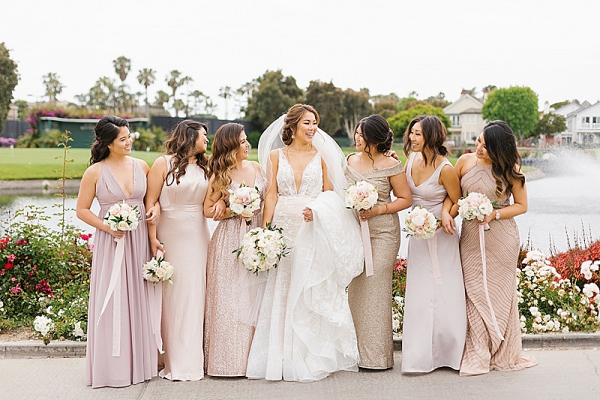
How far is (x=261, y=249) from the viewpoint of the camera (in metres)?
4.95

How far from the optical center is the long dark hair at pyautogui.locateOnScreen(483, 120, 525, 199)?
17.1 ft

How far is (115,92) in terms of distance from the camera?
95.4m

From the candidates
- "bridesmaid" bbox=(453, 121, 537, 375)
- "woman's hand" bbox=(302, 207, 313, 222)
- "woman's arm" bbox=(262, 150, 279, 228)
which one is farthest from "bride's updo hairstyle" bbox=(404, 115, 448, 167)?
"woman's arm" bbox=(262, 150, 279, 228)

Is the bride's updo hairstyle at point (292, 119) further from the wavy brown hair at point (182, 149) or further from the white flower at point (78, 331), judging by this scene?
the white flower at point (78, 331)

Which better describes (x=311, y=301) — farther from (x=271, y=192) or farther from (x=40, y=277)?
(x=40, y=277)

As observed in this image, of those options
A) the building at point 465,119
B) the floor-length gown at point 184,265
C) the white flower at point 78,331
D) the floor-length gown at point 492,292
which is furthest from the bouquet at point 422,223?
the building at point 465,119

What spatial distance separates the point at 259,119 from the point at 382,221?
62.7m

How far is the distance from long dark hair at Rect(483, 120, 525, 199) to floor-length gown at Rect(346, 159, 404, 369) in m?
0.79

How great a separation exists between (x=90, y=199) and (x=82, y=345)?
1.57 m

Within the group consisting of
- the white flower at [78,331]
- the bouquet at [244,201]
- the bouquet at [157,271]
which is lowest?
the white flower at [78,331]

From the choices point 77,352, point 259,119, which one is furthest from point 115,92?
point 77,352

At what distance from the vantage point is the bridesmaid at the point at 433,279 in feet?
17.5

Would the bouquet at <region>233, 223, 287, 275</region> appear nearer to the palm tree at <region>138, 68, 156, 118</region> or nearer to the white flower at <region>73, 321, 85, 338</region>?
the white flower at <region>73, 321, 85, 338</region>

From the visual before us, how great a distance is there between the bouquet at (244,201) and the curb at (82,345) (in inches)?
82.4
